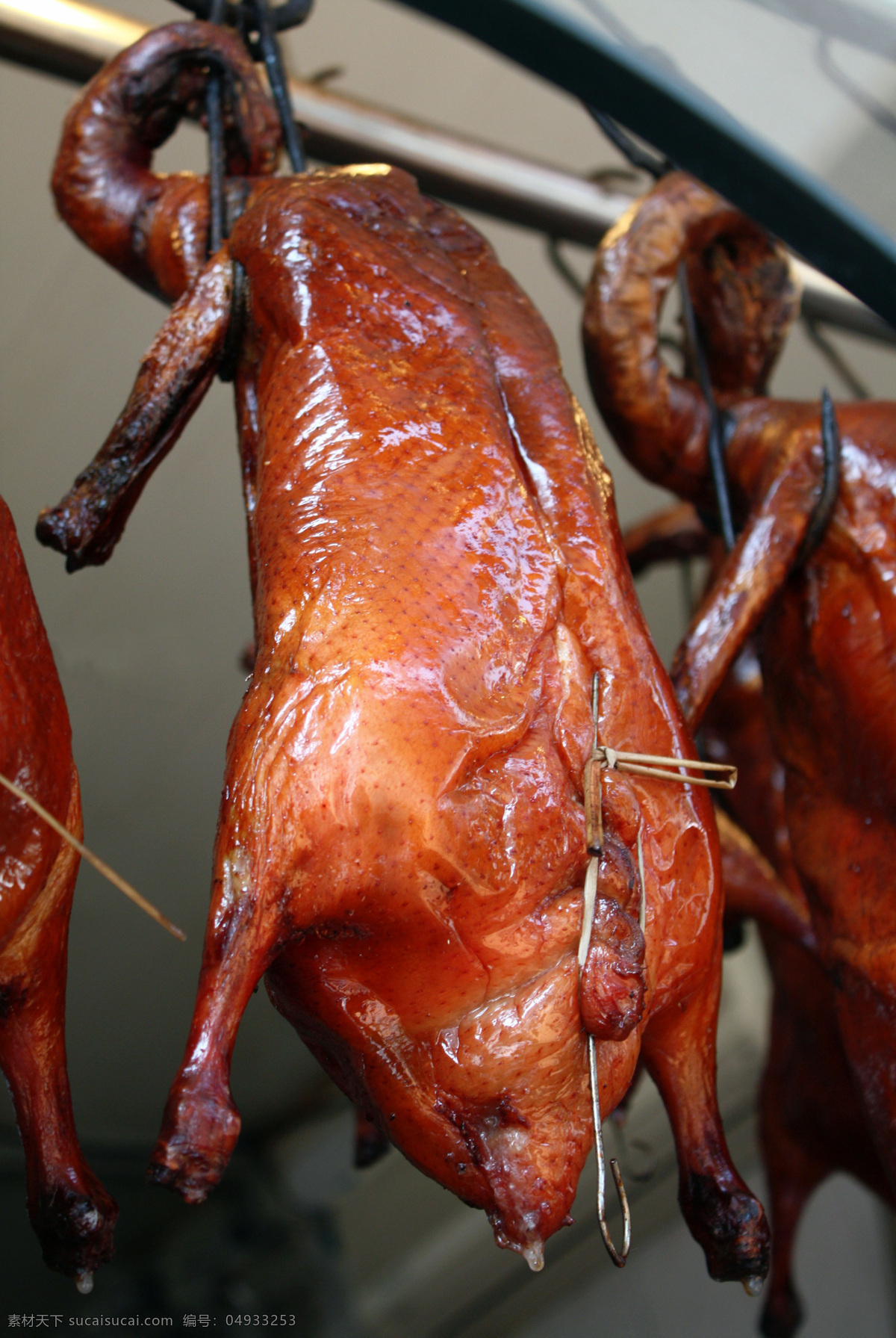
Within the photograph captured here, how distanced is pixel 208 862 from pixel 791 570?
200 centimetres

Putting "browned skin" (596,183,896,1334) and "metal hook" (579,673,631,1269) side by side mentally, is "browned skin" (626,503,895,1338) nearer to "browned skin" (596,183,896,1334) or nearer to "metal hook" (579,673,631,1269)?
"browned skin" (596,183,896,1334)

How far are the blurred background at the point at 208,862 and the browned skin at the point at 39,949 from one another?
1.65m

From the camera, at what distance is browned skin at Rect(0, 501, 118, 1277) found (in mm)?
1114

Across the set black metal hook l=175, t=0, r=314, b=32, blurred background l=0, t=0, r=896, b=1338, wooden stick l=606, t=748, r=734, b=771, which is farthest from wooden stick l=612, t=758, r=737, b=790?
blurred background l=0, t=0, r=896, b=1338

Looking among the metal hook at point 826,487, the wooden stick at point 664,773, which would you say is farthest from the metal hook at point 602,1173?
the metal hook at point 826,487

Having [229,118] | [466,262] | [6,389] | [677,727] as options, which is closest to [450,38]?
[6,389]

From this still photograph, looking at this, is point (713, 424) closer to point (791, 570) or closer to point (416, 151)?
point (791, 570)

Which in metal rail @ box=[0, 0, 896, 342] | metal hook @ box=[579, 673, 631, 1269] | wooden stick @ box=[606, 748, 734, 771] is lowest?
metal hook @ box=[579, 673, 631, 1269]

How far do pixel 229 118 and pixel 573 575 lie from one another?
94 cm

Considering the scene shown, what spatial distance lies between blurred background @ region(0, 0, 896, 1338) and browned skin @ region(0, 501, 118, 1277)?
1651 mm

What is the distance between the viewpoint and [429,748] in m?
1.16

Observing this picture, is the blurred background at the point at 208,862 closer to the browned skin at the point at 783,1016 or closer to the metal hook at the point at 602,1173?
the browned skin at the point at 783,1016

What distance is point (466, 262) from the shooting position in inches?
63.0

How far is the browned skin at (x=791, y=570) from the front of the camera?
1.58 m
